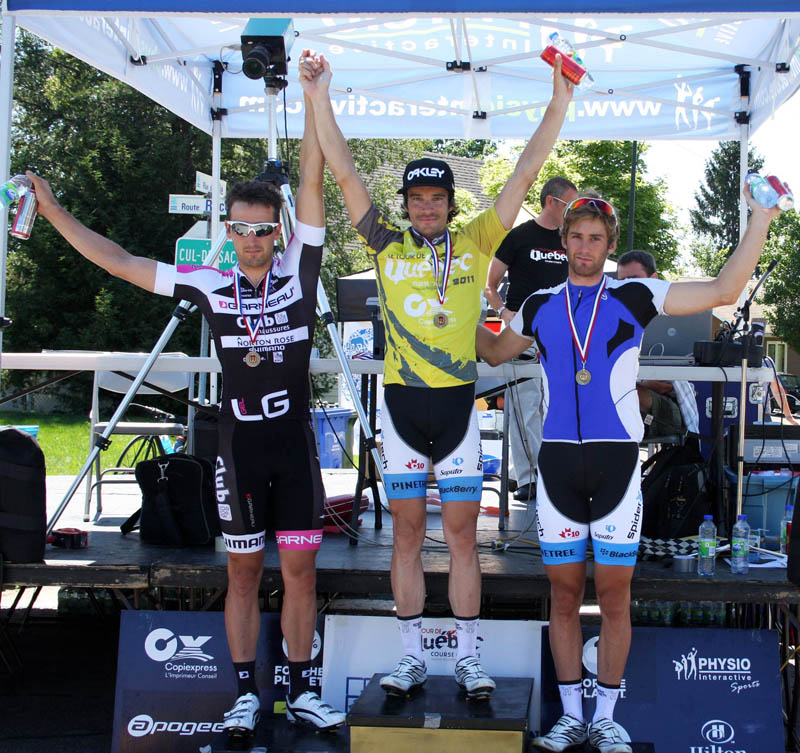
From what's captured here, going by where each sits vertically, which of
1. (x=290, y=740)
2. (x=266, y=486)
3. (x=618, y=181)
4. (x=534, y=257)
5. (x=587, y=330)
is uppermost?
(x=618, y=181)

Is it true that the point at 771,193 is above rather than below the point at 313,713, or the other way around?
above

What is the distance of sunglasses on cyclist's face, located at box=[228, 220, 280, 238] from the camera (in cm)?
350

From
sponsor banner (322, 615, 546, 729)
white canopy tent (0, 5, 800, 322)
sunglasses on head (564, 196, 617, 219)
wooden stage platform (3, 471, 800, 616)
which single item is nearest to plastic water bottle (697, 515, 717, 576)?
wooden stage platform (3, 471, 800, 616)

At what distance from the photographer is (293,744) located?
346 centimetres

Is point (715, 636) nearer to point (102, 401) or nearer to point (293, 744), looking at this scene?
point (293, 744)

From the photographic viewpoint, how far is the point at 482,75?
23.4ft

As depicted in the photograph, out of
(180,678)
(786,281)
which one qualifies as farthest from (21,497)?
(786,281)

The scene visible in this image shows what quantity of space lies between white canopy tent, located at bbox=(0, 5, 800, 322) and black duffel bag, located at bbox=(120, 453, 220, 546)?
9.25 feet

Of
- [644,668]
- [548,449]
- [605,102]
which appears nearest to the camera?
[548,449]

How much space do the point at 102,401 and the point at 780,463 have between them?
20.3m

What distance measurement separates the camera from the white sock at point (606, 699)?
3.35 m

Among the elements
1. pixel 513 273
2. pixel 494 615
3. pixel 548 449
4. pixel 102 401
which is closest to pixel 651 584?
pixel 548 449

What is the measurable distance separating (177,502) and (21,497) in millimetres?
755

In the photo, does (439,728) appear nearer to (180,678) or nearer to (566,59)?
(180,678)
